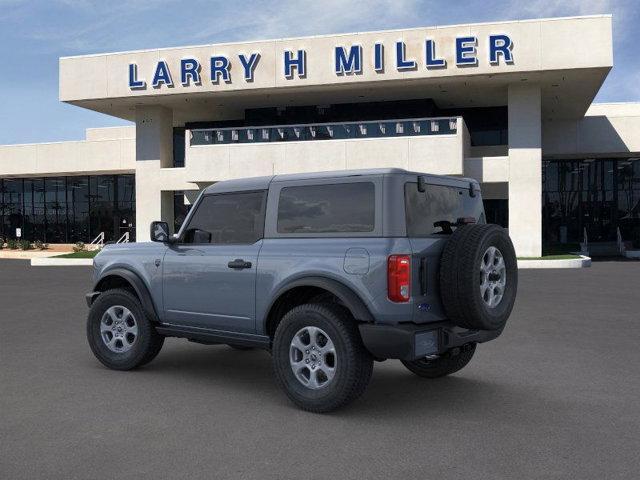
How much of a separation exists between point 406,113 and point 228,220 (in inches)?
1042

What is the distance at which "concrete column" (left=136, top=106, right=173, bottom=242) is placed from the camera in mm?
32000

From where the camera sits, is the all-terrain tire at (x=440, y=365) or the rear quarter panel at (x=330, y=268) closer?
the rear quarter panel at (x=330, y=268)

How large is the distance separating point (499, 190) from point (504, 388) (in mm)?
26095

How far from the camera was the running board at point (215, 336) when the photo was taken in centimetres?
591

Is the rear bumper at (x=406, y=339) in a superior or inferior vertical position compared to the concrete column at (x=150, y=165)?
inferior

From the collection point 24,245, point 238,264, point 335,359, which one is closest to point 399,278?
point 335,359

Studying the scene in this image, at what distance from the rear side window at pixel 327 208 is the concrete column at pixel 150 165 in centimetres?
2714

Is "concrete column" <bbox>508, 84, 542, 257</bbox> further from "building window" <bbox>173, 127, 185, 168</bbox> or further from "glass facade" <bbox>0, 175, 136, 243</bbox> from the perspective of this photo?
"glass facade" <bbox>0, 175, 136, 243</bbox>

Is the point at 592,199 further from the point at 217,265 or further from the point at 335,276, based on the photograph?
the point at 335,276

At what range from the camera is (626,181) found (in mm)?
37719

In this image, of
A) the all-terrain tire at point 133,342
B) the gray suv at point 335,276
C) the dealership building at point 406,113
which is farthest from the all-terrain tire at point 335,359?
the dealership building at point 406,113

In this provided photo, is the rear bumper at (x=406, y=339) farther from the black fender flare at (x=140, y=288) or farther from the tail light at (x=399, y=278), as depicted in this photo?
the black fender flare at (x=140, y=288)

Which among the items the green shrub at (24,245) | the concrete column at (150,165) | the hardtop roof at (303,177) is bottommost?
the green shrub at (24,245)

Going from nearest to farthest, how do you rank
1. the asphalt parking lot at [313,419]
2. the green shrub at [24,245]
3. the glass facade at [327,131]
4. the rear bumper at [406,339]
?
1. the asphalt parking lot at [313,419]
2. the rear bumper at [406,339]
3. the glass facade at [327,131]
4. the green shrub at [24,245]
